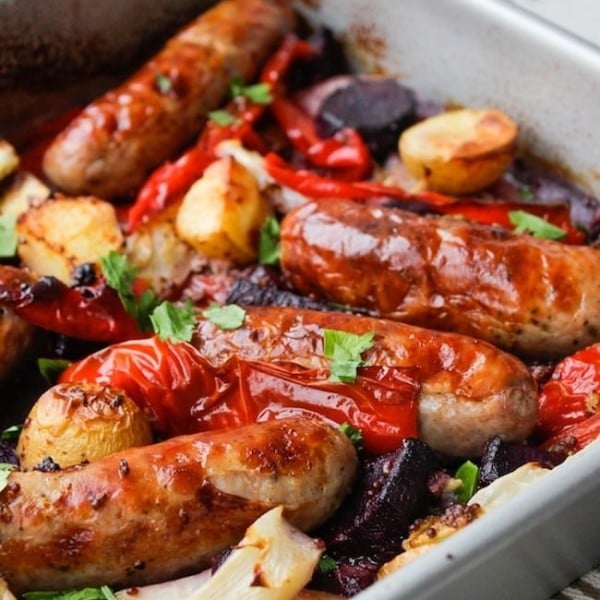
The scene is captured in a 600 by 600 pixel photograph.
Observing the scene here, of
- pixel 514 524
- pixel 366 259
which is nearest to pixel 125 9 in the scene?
pixel 366 259

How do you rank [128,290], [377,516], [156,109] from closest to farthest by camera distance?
[377,516] < [128,290] < [156,109]

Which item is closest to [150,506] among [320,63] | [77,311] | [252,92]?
[77,311]

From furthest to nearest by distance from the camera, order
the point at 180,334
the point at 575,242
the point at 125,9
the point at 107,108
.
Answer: the point at 125,9, the point at 107,108, the point at 575,242, the point at 180,334

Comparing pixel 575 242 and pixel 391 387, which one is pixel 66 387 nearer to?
pixel 391 387

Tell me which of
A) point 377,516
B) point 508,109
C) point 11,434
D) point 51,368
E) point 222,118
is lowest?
point 11,434

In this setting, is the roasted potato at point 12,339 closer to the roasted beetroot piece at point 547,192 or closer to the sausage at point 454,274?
the sausage at point 454,274

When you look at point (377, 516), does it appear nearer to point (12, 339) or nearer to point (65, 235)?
point (12, 339)
